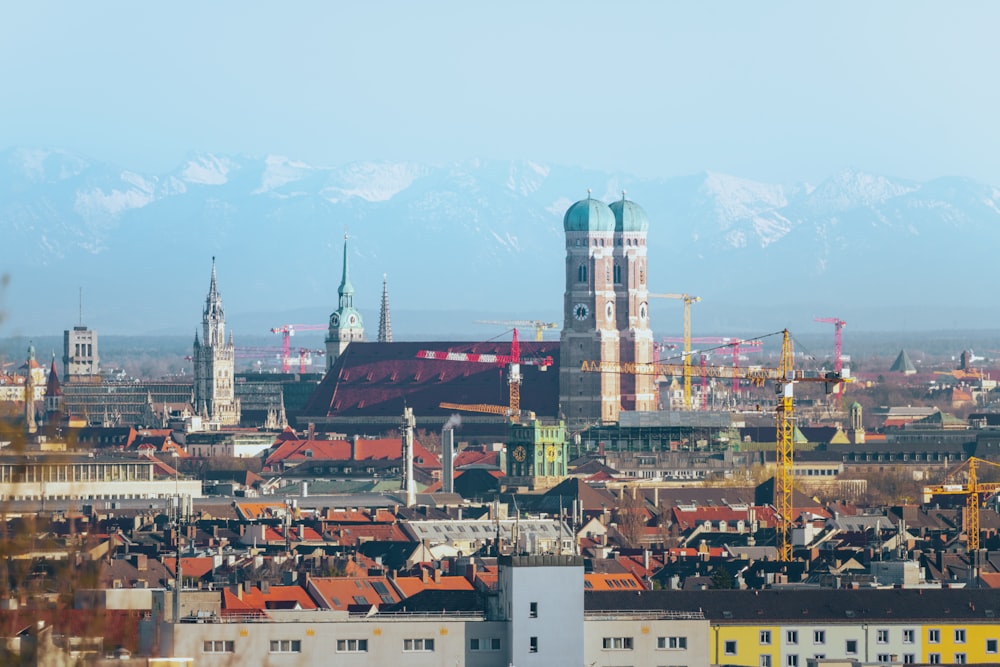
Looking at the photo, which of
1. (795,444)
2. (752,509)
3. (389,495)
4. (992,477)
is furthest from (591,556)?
(795,444)

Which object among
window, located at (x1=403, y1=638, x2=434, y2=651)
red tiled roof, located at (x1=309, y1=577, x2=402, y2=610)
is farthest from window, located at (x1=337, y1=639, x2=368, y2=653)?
red tiled roof, located at (x1=309, y1=577, x2=402, y2=610)

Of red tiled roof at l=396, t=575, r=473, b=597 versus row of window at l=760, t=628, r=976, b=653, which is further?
red tiled roof at l=396, t=575, r=473, b=597

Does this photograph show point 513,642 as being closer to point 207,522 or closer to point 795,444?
point 207,522

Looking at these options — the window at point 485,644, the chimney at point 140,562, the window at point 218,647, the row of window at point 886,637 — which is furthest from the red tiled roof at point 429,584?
the window at point 218,647

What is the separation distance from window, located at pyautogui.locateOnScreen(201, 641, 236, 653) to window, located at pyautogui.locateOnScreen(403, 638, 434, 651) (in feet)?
9.15

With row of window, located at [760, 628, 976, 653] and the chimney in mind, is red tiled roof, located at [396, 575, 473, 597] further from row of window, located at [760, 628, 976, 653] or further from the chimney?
row of window, located at [760, 628, 976, 653]

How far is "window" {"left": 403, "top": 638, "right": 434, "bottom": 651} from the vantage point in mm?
52344

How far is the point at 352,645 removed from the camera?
52.3 m

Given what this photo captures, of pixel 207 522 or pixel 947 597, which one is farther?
pixel 207 522

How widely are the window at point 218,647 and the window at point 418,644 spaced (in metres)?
2.79

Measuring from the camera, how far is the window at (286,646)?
52.1 meters

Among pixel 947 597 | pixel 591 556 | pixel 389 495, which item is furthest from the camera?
pixel 389 495

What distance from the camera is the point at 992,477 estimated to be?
162 metres

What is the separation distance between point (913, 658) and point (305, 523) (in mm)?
49504
